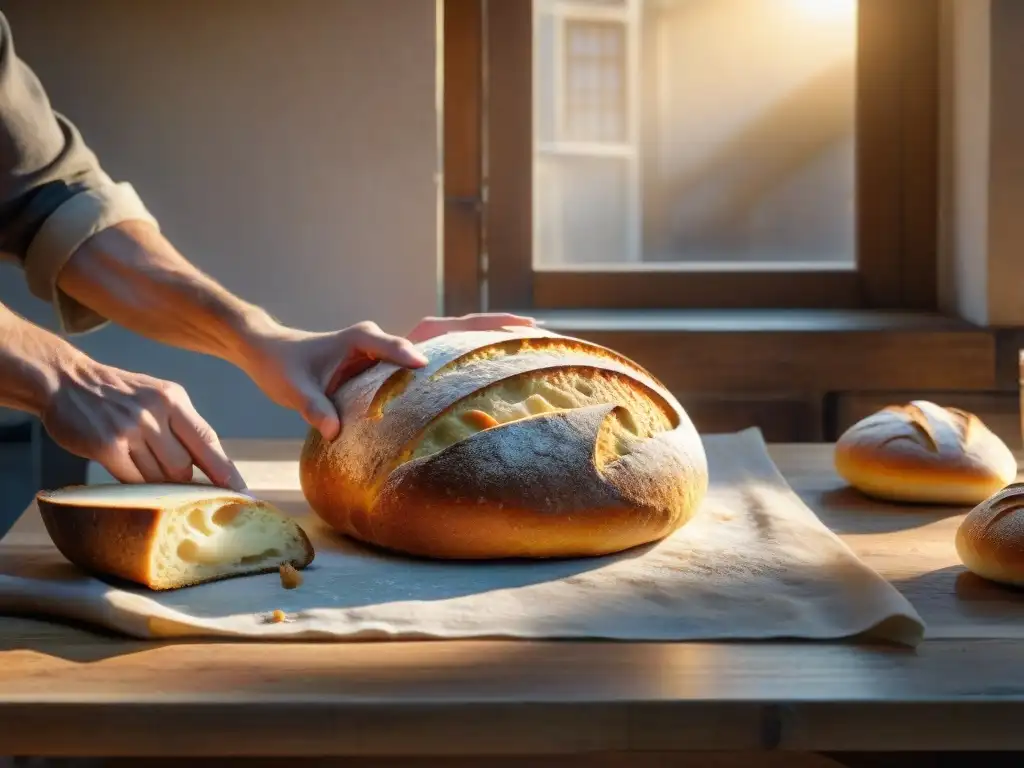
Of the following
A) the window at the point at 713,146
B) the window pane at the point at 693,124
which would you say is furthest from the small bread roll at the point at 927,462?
the window pane at the point at 693,124

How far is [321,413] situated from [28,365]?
0.93ft

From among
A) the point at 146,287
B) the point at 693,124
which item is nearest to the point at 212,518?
the point at 146,287

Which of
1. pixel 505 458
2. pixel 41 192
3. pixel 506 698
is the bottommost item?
pixel 506 698

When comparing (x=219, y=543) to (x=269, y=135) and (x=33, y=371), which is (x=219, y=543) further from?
(x=269, y=135)

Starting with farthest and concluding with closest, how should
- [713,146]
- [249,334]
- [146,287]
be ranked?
1. [713,146]
2. [146,287]
3. [249,334]

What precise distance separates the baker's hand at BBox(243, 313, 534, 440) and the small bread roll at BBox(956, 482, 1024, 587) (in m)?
0.53

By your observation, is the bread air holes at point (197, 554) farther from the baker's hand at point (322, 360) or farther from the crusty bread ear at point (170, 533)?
the baker's hand at point (322, 360)

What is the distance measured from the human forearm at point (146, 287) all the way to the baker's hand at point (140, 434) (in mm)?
303

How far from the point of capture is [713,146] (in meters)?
3.16

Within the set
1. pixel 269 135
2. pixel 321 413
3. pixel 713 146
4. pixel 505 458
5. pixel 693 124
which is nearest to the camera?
pixel 505 458

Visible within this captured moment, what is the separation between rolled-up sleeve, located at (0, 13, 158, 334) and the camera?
1568 mm

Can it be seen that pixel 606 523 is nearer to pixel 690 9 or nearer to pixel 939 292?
pixel 939 292

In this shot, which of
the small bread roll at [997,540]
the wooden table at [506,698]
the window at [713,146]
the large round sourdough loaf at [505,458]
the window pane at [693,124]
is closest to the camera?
the wooden table at [506,698]

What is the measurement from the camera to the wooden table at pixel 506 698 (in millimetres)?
788
